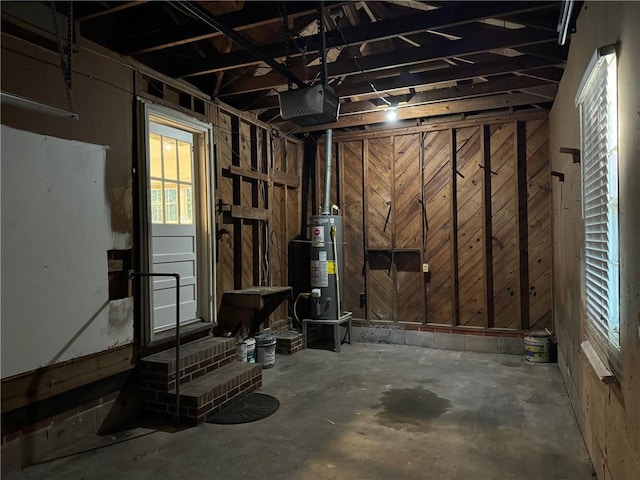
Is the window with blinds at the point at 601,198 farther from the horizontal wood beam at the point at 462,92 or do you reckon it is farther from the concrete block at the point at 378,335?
the concrete block at the point at 378,335

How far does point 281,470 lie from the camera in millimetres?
2703

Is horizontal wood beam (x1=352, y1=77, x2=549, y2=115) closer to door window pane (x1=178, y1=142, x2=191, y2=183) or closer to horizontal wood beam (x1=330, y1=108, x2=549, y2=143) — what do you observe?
horizontal wood beam (x1=330, y1=108, x2=549, y2=143)

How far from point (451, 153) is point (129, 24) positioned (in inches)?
159

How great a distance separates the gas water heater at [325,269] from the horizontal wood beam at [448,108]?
134 centimetres

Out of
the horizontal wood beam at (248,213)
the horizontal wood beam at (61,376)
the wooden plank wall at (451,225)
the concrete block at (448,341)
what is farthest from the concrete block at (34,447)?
the concrete block at (448,341)

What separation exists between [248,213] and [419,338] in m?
2.87

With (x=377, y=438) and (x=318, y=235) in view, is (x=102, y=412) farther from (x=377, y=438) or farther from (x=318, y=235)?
(x=318, y=235)

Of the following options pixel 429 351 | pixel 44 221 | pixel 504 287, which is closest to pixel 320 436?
pixel 44 221

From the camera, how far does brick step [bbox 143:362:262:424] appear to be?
3.41 m

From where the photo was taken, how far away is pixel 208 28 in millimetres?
3348

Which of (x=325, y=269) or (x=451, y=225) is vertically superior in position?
(x=451, y=225)

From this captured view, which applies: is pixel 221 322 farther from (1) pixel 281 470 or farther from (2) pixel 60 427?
(1) pixel 281 470

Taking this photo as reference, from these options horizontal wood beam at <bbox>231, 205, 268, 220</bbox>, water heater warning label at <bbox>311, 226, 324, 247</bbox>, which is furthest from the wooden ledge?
horizontal wood beam at <bbox>231, 205, 268, 220</bbox>

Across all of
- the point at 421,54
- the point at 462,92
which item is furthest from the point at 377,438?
the point at 462,92
